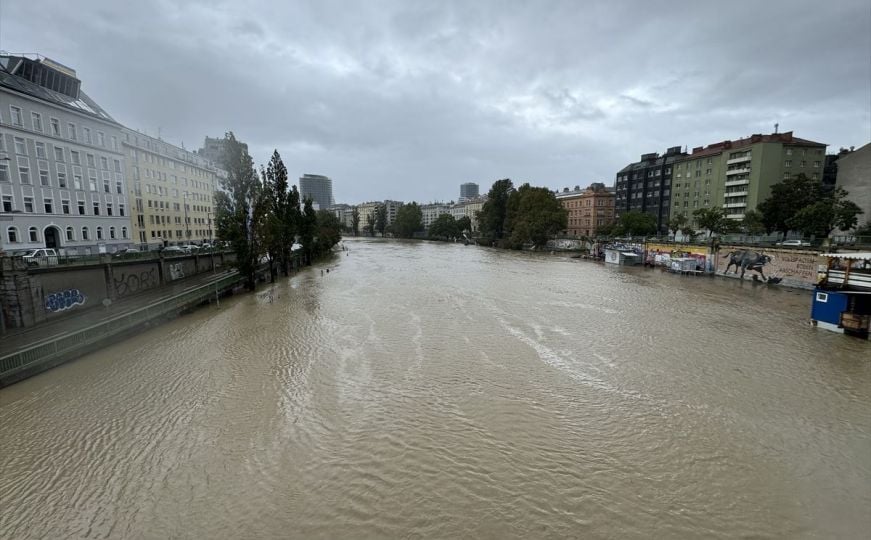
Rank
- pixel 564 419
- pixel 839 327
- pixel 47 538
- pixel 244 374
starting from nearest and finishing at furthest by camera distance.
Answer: pixel 47 538 < pixel 564 419 < pixel 244 374 < pixel 839 327

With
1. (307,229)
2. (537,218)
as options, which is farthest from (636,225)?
(307,229)

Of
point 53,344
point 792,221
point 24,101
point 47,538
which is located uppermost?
point 24,101

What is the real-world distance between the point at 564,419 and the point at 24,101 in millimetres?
46271

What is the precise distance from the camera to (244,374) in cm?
1429

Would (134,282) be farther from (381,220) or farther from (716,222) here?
(381,220)

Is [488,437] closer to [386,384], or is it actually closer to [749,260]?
[386,384]

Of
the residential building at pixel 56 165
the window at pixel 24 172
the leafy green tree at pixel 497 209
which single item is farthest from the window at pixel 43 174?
the leafy green tree at pixel 497 209

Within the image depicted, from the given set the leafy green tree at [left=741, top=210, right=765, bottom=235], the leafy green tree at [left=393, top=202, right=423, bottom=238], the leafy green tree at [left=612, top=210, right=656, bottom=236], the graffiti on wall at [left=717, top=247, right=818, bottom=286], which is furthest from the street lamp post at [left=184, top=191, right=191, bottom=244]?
the leafy green tree at [left=393, top=202, right=423, bottom=238]

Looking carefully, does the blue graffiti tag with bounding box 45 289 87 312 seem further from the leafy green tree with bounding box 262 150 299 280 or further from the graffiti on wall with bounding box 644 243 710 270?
the graffiti on wall with bounding box 644 243 710 270

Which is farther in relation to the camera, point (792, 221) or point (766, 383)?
point (792, 221)

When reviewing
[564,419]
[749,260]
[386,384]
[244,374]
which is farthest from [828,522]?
[749,260]

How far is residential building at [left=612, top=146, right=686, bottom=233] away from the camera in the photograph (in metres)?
84.2

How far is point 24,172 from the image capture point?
3130cm

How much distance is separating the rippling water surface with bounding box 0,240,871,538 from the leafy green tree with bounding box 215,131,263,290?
41.5 feet
